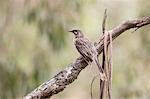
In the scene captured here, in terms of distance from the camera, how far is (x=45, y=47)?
538cm

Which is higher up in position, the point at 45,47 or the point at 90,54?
the point at 90,54

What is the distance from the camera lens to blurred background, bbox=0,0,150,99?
4.90 meters

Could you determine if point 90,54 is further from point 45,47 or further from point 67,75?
point 45,47

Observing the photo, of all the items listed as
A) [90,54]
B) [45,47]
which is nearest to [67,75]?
[90,54]

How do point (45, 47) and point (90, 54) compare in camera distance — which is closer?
point (90, 54)

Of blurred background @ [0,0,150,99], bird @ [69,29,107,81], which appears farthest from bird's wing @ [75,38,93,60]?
blurred background @ [0,0,150,99]

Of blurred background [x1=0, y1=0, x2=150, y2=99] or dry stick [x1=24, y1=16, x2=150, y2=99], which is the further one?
blurred background [x1=0, y1=0, x2=150, y2=99]

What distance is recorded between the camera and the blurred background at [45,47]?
4.90m

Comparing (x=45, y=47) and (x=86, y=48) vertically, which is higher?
(x=86, y=48)

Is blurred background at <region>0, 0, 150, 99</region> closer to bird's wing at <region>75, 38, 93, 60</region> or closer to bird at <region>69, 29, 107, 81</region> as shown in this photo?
bird's wing at <region>75, 38, 93, 60</region>

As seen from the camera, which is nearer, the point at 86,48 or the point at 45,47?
the point at 86,48

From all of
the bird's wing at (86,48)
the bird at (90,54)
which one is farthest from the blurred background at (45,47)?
the bird at (90,54)

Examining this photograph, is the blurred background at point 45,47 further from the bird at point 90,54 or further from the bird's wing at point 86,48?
the bird at point 90,54

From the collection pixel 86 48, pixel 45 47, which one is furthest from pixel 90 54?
pixel 45 47
